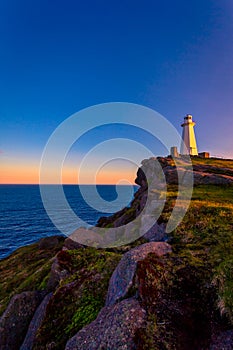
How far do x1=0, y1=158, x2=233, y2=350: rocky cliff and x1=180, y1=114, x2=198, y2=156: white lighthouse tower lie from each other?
48.6 metres

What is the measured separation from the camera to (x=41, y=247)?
41.4 m

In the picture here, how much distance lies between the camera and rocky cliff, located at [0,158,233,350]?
24.1 ft

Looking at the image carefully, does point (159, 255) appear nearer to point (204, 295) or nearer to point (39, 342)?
point (204, 295)

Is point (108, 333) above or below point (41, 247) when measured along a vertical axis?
above

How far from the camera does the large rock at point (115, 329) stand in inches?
282

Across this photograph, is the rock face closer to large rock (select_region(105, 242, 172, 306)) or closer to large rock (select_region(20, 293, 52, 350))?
large rock (select_region(105, 242, 172, 306))

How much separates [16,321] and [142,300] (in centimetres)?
862

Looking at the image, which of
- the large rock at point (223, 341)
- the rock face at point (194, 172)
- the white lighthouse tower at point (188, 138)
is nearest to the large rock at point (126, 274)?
the large rock at point (223, 341)

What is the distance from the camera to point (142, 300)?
8.23 metres

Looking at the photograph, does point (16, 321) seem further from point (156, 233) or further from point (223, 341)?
point (223, 341)

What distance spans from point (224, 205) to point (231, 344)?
1482cm

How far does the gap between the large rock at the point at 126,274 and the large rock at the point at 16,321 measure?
5.87 meters

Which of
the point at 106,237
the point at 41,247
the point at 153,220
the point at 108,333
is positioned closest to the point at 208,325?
the point at 108,333

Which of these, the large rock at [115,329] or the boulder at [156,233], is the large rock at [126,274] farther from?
the boulder at [156,233]
